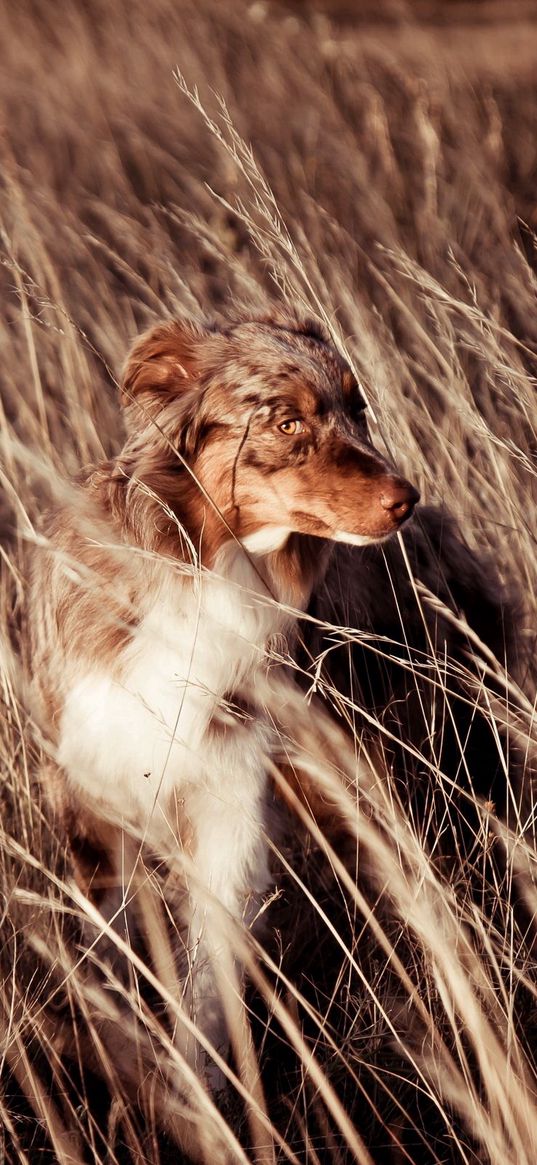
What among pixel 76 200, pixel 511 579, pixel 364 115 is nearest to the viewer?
pixel 511 579

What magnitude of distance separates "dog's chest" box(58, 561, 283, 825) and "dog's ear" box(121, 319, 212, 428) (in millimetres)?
508

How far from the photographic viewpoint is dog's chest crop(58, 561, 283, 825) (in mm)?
2754

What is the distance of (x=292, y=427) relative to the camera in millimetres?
2631

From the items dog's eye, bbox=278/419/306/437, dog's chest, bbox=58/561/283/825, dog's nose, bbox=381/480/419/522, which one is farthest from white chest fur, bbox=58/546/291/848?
dog's nose, bbox=381/480/419/522

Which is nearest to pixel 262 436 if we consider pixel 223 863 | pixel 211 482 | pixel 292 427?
pixel 292 427

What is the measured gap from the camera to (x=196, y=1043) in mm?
2689

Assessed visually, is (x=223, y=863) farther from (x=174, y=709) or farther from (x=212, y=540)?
(x=212, y=540)

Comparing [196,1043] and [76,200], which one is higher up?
[76,200]

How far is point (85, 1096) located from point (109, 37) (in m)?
8.67

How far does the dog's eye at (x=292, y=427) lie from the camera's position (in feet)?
8.63

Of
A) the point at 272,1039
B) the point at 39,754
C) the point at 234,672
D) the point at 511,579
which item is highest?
the point at 234,672

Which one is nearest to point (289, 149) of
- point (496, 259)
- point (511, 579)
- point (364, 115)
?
point (364, 115)

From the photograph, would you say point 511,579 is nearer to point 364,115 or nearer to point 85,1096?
point 85,1096

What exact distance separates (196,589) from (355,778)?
57 centimetres
